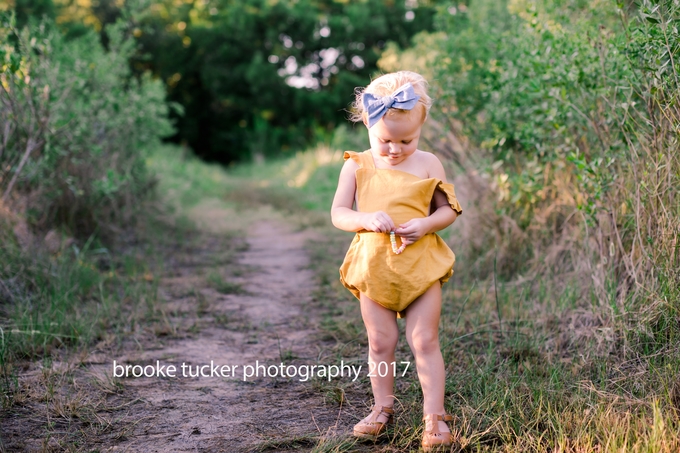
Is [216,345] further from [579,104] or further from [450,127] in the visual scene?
[450,127]

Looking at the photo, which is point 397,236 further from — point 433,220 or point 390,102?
point 390,102

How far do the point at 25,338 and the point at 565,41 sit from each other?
3222 millimetres

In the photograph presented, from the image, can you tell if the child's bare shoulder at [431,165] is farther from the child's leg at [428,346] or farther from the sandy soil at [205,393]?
the sandy soil at [205,393]

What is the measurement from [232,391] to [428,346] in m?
1.01

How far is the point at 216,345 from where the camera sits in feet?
10.9

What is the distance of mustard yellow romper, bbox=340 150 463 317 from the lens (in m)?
2.18

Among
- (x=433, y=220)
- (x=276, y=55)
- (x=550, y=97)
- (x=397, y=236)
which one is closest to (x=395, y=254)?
(x=397, y=236)

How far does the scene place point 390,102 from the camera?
214 cm

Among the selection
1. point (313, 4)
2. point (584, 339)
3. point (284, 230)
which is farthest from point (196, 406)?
point (313, 4)

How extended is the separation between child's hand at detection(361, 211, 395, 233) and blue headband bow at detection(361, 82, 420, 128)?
0.33 meters

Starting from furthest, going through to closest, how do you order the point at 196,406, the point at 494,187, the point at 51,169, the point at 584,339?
the point at 51,169 → the point at 494,187 → the point at 584,339 → the point at 196,406

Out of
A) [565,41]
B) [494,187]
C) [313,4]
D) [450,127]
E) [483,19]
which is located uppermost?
[313,4]

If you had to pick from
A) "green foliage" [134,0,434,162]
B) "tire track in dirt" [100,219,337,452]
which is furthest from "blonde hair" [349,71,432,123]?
"green foliage" [134,0,434,162]

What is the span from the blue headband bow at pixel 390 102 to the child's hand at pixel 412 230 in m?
0.39
